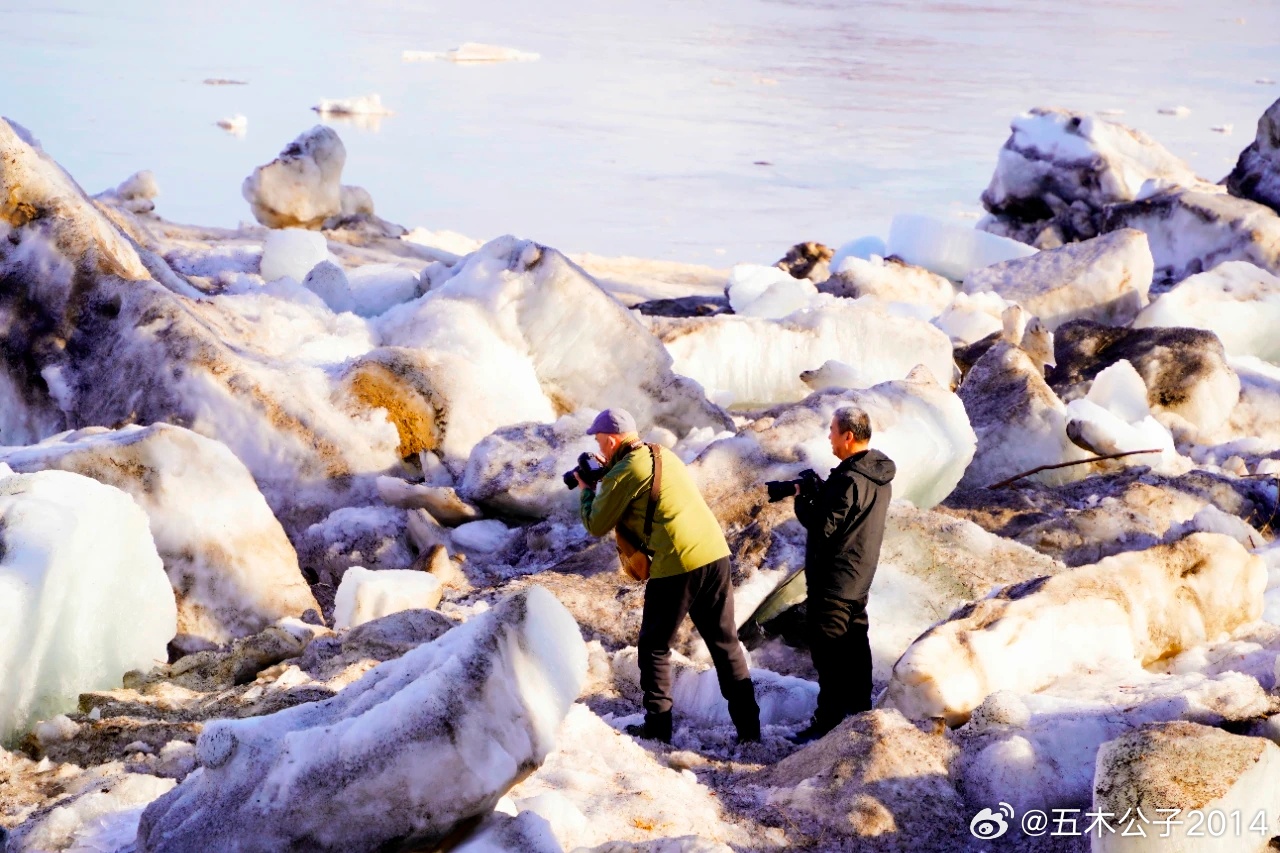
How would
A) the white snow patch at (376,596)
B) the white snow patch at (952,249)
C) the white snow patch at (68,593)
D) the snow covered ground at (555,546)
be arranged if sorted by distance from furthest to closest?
the white snow patch at (952,249)
the white snow patch at (376,596)
the white snow patch at (68,593)
the snow covered ground at (555,546)

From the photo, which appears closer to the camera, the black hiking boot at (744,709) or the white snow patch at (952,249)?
the black hiking boot at (744,709)

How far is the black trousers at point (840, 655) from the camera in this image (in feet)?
15.6

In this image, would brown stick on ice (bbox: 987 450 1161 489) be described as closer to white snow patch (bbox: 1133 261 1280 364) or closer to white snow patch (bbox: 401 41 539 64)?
white snow patch (bbox: 1133 261 1280 364)

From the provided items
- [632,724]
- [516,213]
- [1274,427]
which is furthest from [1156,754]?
[516,213]

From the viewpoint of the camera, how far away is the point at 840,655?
4.78 metres

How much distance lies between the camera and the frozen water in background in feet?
59.5

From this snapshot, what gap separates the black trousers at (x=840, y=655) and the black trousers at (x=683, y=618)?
0.94 ft

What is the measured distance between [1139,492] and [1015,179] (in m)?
9.28

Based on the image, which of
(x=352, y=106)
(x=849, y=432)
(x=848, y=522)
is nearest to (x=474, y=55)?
(x=352, y=106)

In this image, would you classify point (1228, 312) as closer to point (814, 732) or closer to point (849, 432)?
point (849, 432)

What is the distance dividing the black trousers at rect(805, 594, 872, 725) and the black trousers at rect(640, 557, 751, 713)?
0.94 feet

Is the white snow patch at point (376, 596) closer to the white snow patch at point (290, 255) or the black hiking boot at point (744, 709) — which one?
the black hiking boot at point (744, 709)

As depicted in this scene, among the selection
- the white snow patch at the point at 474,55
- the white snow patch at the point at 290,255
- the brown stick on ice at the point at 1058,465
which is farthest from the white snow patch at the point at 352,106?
the brown stick on ice at the point at 1058,465

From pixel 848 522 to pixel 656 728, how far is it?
0.90 m
